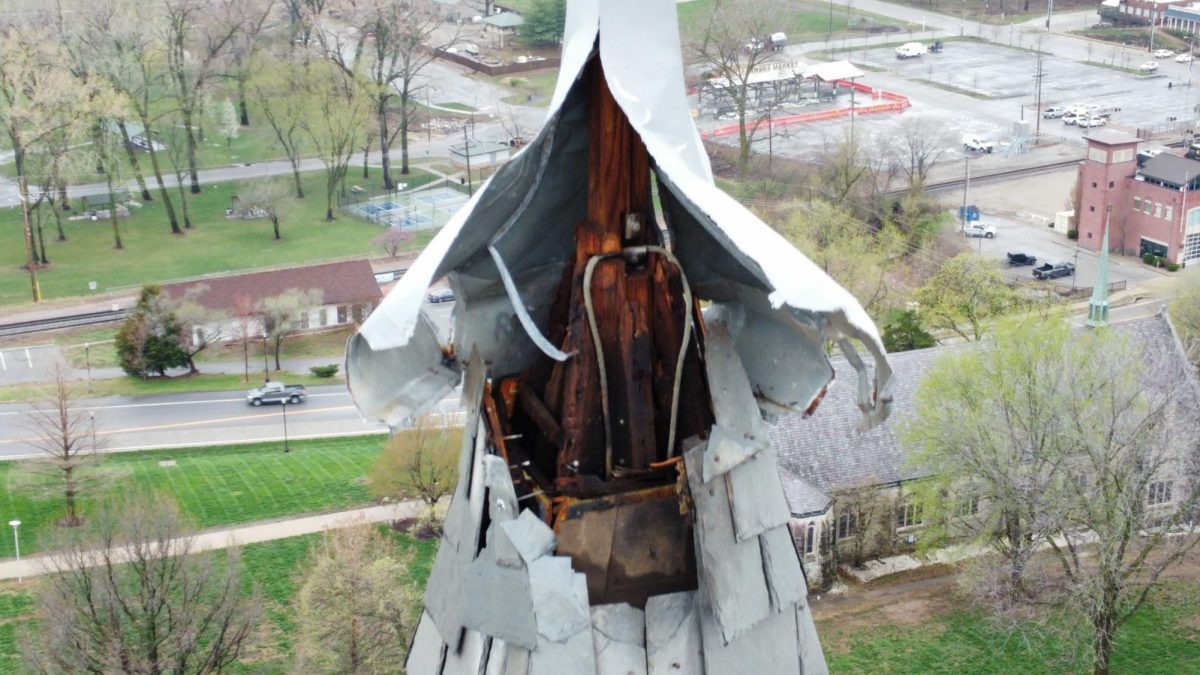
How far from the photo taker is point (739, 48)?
100938 mm

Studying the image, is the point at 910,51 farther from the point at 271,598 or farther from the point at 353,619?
the point at 353,619

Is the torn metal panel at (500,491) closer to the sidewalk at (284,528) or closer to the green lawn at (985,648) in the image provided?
the green lawn at (985,648)

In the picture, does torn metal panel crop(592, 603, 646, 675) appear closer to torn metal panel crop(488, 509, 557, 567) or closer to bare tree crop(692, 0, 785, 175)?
torn metal panel crop(488, 509, 557, 567)

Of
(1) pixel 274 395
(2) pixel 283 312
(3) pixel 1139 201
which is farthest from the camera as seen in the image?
(3) pixel 1139 201

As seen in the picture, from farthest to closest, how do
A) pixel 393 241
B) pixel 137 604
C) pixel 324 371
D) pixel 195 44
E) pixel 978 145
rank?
pixel 978 145 → pixel 195 44 → pixel 393 241 → pixel 324 371 → pixel 137 604

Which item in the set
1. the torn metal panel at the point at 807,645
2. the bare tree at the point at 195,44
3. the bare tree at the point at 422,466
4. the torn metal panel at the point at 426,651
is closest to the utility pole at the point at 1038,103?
the bare tree at the point at 195,44

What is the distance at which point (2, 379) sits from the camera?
212ft

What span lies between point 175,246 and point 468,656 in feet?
253

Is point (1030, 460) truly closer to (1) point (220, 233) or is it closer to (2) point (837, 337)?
(2) point (837, 337)

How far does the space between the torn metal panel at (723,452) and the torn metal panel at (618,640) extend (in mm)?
813

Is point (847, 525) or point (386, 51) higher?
point (386, 51)

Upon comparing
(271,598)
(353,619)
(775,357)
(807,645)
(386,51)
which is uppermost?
(775,357)

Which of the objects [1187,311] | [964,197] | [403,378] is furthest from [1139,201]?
[403,378]

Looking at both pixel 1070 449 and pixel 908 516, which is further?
pixel 908 516
